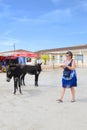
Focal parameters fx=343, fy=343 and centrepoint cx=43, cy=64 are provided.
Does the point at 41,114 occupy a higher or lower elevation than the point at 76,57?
lower

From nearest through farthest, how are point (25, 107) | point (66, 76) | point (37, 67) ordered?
1. point (25, 107)
2. point (66, 76)
3. point (37, 67)

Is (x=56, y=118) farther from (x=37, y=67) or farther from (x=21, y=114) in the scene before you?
(x=37, y=67)

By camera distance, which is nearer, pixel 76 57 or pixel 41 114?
pixel 41 114

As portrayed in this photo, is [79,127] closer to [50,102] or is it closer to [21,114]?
[21,114]

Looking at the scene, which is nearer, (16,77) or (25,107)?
(25,107)

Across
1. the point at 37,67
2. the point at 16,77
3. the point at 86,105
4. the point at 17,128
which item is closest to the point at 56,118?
the point at 17,128

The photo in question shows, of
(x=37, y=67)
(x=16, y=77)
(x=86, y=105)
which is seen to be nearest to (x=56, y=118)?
(x=86, y=105)

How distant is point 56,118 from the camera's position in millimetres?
8398

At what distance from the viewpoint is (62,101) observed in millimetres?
11242

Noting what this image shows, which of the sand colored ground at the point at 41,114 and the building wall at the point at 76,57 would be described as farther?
the building wall at the point at 76,57

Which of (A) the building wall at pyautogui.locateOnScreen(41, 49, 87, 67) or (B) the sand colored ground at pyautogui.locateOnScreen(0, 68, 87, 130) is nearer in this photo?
(B) the sand colored ground at pyautogui.locateOnScreen(0, 68, 87, 130)

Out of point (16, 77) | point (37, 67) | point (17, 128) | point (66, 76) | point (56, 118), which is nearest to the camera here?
point (17, 128)

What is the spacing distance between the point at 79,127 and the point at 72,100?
3875 millimetres

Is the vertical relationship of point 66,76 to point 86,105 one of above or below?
above
